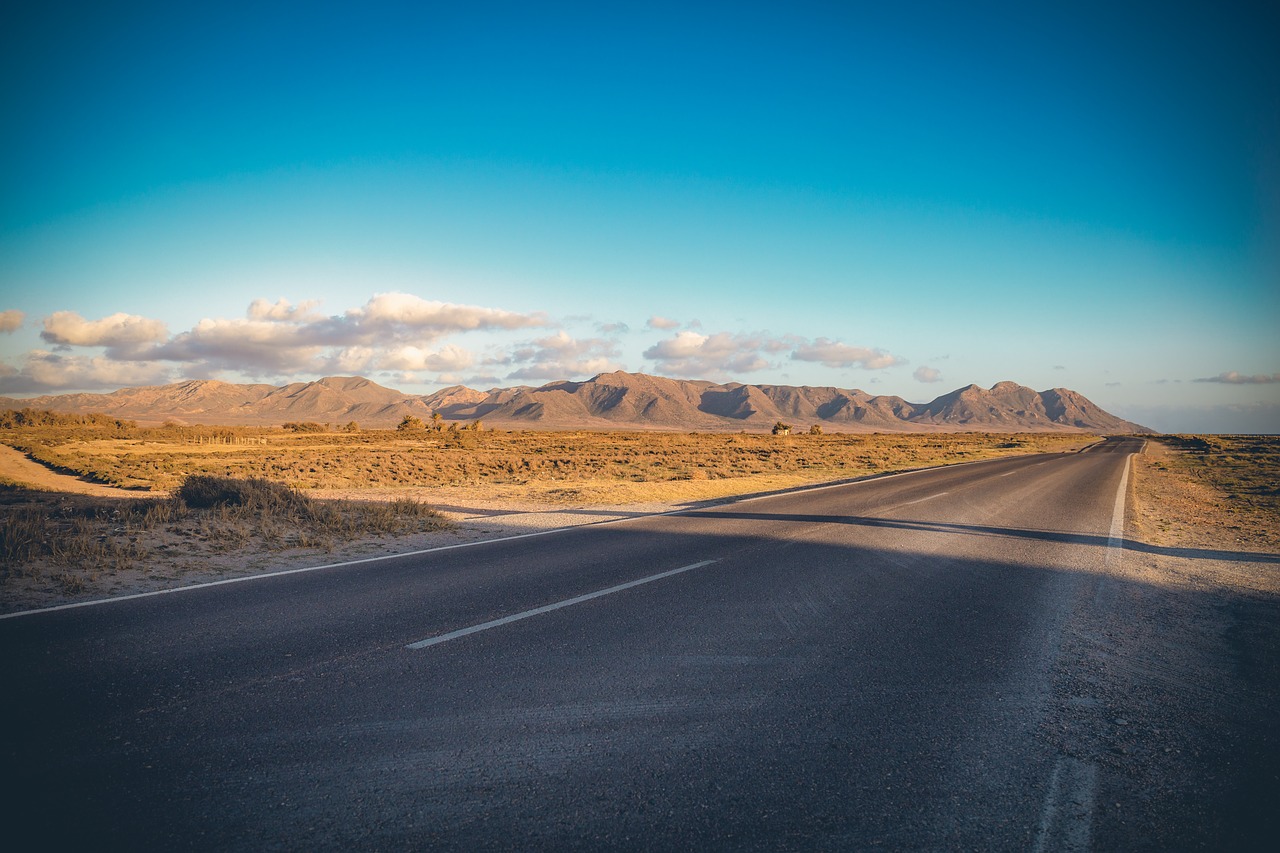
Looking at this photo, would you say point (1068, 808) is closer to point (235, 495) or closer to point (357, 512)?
point (357, 512)

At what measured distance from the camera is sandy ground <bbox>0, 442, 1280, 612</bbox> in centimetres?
708

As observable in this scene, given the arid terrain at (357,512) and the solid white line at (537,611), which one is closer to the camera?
the solid white line at (537,611)

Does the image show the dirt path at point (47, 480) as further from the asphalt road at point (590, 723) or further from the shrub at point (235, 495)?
the asphalt road at point (590, 723)

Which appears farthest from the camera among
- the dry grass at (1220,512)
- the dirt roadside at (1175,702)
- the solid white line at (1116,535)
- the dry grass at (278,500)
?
the dry grass at (1220,512)

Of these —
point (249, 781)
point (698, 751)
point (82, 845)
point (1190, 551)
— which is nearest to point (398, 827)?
point (249, 781)

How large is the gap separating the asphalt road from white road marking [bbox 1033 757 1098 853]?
14 millimetres

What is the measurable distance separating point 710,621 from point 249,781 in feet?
12.1

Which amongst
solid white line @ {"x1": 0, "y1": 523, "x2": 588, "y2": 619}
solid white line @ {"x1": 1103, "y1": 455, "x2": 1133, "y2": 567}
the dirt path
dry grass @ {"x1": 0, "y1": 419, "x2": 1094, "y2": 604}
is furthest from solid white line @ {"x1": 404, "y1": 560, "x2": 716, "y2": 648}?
the dirt path

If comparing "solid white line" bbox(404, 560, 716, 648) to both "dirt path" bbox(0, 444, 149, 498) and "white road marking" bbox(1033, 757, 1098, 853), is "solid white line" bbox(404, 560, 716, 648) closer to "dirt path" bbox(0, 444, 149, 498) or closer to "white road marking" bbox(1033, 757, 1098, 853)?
"white road marking" bbox(1033, 757, 1098, 853)

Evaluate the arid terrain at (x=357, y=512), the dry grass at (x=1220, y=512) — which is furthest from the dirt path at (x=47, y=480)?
the dry grass at (x=1220, y=512)

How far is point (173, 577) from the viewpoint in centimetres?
750

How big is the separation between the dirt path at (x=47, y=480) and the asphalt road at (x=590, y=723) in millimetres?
19569

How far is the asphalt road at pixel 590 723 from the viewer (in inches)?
109

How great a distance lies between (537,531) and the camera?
37.3 ft
